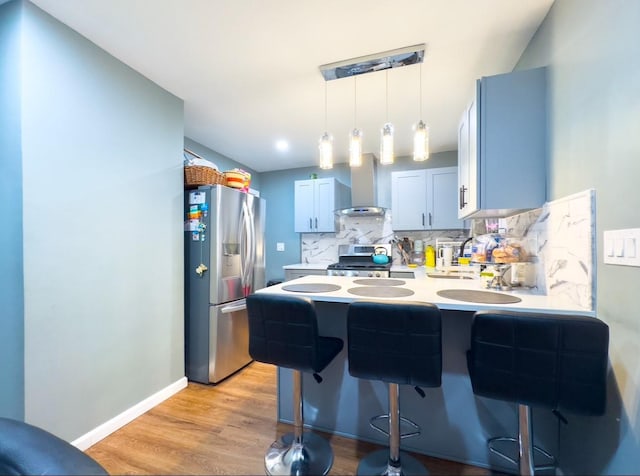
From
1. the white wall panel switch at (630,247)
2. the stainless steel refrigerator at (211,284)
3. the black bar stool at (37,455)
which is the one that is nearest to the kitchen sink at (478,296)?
the white wall panel switch at (630,247)

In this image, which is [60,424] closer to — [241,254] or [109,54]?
[241,254]

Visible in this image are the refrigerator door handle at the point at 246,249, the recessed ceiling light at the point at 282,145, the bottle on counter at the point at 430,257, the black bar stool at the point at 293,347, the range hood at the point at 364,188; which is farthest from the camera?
the range hood at the point at 364,188

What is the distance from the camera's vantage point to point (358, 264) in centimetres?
352

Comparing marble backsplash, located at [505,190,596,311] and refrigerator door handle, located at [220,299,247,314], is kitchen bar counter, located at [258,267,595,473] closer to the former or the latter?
marble backsplash, located at [505,190,596,311]

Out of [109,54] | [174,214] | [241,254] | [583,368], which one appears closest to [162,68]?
[109,54]

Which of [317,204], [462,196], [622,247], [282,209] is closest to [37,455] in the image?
[622,247]

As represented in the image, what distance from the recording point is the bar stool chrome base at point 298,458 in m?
1.38

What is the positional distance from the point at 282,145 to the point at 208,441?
115 inches

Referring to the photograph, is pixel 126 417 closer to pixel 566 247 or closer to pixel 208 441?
pixel 208 441

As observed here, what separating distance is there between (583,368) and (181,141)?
2764mm

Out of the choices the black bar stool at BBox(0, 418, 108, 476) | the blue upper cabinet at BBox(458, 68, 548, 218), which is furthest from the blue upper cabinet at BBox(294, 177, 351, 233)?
the black bar stool at BBox(0, 418, 108, 476)

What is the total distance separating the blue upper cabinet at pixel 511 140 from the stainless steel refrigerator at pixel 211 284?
6.40 feet

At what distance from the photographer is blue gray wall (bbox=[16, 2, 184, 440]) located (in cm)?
139

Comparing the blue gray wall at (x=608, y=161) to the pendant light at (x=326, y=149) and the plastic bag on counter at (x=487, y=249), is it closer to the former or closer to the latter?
the plastic bag on counter at (x=487, y=249)
